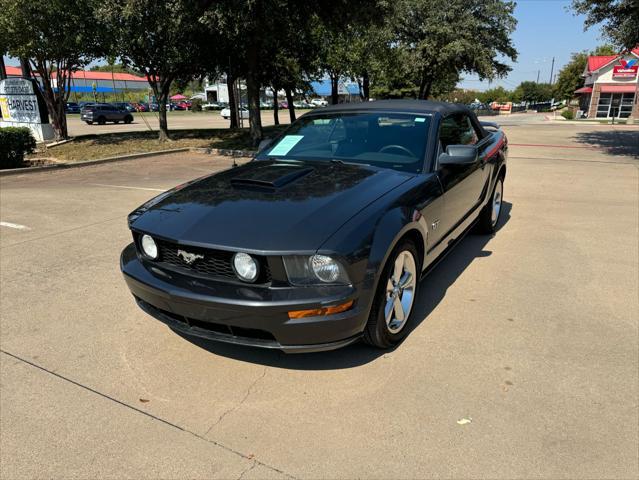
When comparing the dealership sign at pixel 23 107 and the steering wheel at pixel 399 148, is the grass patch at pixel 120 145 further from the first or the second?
the steering wheel at pixel 399 148

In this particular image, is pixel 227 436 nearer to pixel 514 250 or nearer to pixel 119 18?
pixel 514 250

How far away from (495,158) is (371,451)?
13.4ft

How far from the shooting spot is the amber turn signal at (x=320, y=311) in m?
2.52

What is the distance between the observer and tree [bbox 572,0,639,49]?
13.7 meters

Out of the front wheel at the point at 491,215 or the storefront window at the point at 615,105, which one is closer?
the front wheel at the point at 491,215

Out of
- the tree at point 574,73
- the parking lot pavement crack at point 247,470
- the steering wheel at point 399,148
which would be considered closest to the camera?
the parking lot pavement crack at point 247,470

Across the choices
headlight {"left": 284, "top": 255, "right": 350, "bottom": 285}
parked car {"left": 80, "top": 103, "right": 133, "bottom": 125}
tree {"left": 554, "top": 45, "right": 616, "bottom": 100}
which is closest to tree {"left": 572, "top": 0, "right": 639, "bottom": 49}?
headlight {"left": 284, "top": 255, "right": 350, "bottom": 285}

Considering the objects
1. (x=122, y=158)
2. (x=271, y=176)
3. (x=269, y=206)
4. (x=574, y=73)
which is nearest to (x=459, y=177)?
(x=271, y=176)

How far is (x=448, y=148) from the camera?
12.3 feet

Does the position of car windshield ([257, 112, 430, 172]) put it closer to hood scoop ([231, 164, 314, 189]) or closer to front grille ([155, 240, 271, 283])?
hood scoop ([231, 164, 314, 189])

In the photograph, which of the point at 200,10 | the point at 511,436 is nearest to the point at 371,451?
the point at 511,436

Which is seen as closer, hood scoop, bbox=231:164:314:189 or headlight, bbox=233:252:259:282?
headlight, bbox=233:252:259:282

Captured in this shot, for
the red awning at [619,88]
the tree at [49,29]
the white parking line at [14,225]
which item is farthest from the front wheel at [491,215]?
the red awning at [619,88]

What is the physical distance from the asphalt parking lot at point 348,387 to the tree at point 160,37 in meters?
9.52
